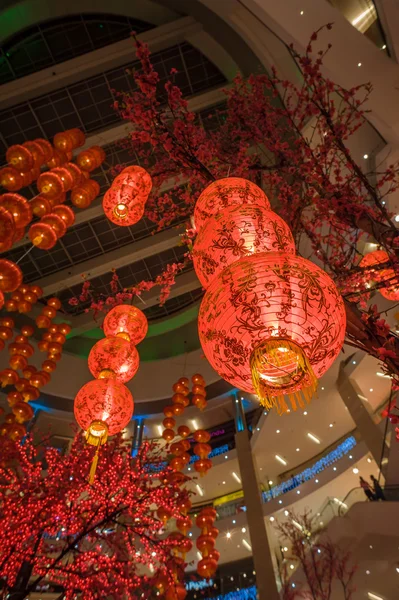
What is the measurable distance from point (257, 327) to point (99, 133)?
9.51 meters

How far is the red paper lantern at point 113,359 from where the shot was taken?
4984mm

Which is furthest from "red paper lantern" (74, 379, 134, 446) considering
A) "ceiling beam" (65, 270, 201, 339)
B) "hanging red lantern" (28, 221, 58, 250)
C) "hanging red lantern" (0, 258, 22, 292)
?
"ceiling beam" (65, 270, 201, 339)

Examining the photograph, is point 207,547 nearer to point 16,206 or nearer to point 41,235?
point 41,235

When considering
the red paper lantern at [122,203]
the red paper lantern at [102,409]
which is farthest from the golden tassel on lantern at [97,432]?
the red paper lantern at [122,203]

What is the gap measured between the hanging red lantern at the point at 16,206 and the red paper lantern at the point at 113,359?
1844 millimetres

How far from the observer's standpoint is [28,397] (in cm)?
748

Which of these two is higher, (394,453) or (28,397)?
(28,397)

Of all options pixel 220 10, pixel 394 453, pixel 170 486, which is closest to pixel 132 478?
pixel 170 486

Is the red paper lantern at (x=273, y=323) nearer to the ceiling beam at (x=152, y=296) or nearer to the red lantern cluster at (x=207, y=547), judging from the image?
the red lantern cluster at (x=207, y=547)

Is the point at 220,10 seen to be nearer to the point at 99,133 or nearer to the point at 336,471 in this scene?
the point at 99,133

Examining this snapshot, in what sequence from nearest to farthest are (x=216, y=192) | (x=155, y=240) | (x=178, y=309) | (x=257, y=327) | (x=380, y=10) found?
(x=257, y=327) → (x=216, y=192) → (x=380, y=10) → (x=155, y=240) → (x=178, y=309)

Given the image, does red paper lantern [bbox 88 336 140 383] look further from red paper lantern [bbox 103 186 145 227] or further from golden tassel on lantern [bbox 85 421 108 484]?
red paper lantern [bbox 103 186 145 227]

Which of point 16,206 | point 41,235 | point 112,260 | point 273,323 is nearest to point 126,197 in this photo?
point 16,206

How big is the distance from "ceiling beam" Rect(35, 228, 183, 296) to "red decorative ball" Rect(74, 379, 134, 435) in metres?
7.96
